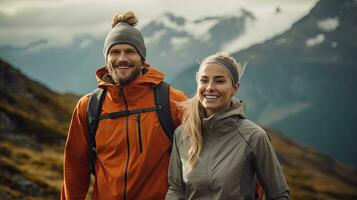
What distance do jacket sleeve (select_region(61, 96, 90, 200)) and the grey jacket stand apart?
199cm

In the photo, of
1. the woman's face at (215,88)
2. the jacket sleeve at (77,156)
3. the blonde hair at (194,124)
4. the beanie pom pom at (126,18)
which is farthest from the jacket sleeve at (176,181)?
the beanie pom pom at (126,18)

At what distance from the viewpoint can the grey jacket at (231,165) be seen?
5.60 metres

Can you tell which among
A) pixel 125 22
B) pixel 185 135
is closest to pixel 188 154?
pixel 185 135

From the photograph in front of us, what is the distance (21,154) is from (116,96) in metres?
31.8

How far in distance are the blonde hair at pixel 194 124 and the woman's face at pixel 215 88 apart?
0.47ft

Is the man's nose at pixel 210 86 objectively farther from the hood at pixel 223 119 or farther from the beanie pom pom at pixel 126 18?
the beanie pom pom at pixel 126 18

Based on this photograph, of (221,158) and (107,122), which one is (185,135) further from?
(107,122)

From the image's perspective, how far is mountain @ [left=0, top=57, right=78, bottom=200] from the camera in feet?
70.6

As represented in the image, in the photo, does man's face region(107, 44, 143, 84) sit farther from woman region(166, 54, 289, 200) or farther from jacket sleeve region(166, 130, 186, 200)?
jacket sleeve region(166, 130, 186, 200)

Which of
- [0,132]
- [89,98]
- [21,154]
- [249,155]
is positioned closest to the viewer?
[249,155]

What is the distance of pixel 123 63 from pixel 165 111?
43.3 inches

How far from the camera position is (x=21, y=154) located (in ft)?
117

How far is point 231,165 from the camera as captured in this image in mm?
5691

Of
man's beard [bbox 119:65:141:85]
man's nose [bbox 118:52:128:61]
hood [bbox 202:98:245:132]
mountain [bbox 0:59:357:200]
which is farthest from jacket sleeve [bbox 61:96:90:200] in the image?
mountain [bbox 0:59:357:200]
